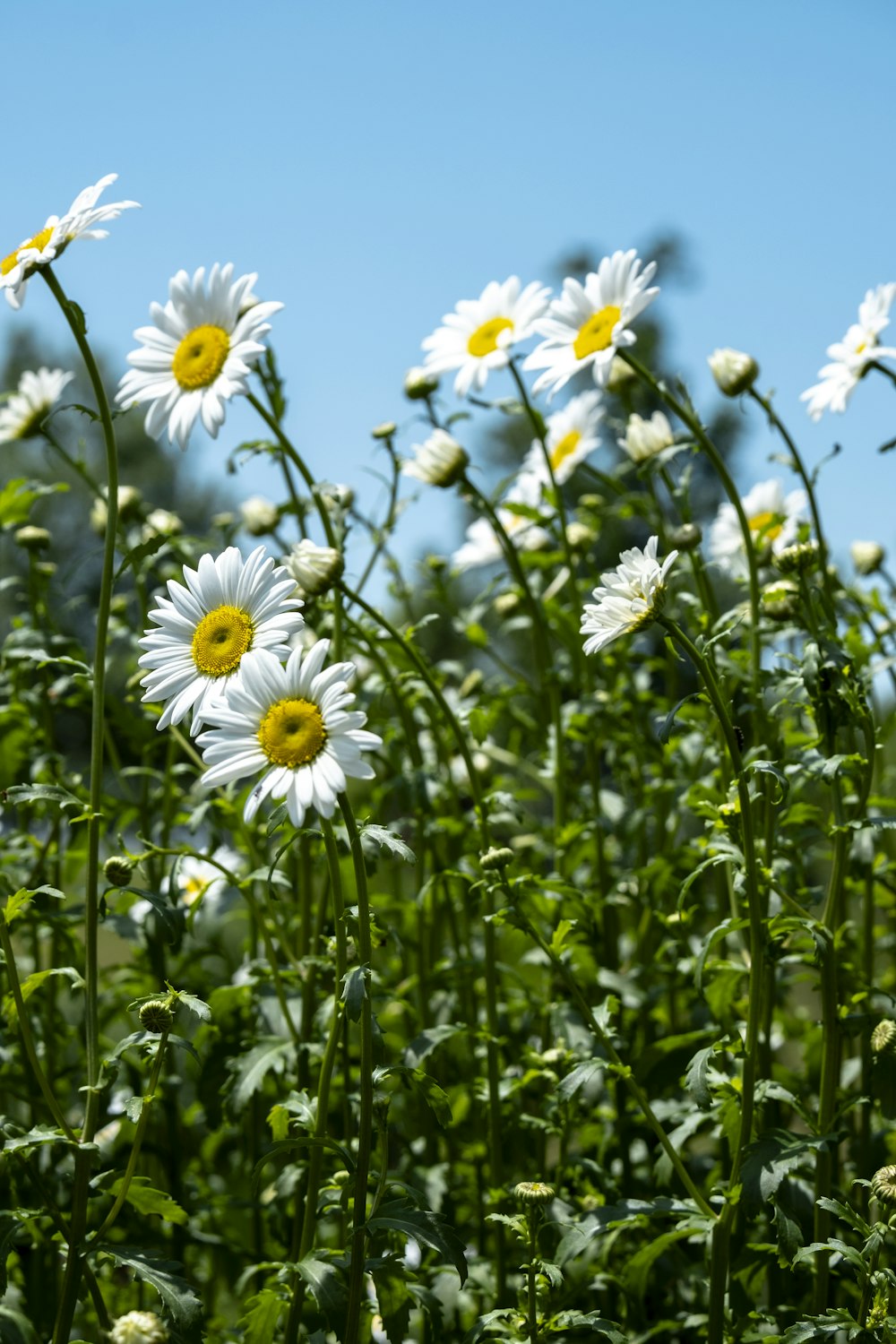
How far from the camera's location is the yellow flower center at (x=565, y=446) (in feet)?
11.8

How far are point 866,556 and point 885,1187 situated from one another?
1857mm

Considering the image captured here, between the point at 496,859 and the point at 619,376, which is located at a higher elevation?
the point at 619,376

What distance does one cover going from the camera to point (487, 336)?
3.15m

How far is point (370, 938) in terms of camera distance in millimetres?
1870

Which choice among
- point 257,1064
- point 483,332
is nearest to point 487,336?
point 483,332

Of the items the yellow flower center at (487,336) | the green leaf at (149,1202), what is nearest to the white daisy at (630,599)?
the green leaf at (149,1202)

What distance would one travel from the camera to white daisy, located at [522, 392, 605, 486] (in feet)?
11.7

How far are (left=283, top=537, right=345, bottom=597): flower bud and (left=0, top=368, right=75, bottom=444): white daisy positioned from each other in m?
1.60

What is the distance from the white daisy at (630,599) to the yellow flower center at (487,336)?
1.25 meters

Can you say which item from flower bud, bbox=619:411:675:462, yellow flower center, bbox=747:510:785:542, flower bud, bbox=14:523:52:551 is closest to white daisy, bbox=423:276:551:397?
flower bud, bbox=619:411:675:462

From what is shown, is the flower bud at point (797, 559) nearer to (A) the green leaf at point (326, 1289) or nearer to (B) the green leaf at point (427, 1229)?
(B) the green leaf at point (427, 1229)

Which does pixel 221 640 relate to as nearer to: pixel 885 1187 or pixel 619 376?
pixel 885 1187

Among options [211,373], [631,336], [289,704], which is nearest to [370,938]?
[289,704]

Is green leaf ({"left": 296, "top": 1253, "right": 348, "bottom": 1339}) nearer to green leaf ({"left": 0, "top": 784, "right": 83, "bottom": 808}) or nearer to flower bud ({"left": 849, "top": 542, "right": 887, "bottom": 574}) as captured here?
green leaf ({"left": 0, "top": 784, "right": 83, "bottom": 808})
